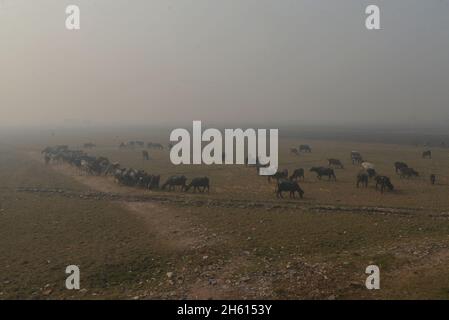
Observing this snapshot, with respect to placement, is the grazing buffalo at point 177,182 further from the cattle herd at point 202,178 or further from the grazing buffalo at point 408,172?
the grazing buffalo at point 408,172

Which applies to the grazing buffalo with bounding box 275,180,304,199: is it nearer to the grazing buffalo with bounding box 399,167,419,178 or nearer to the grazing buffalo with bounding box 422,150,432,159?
the grazing buffalo with bounding box 399,167,419,178

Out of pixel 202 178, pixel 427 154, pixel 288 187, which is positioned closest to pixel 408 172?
pixel 288 187

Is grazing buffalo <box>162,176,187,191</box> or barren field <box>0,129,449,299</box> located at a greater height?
grazing buffalo <box>162,176,187,191</box>

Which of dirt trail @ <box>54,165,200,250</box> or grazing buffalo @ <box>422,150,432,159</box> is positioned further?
grazing buffalo @ <box>422,150,432,159</box>

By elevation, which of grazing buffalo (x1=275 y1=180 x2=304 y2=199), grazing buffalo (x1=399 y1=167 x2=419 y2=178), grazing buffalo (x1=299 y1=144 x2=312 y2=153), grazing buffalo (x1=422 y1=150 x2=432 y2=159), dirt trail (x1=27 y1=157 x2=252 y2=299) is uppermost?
grazing buffalo (x1=299 y1=144 x2=312 y2=153)

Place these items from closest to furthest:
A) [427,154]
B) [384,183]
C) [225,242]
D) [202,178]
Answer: [225,242]
[384,183]
[202,178]
[427,154]

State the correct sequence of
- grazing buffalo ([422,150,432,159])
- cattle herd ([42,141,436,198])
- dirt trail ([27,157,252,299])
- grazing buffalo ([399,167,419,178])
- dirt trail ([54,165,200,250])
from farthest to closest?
1. grazing buffalo ([422,150,432,159])
2. grazing buffalo ([399,167,419,178])
3. cattle herd ([42,141,436,198])
4. dirt trail ([54,165,200,250])
5. dirt trail ([27,157,252,299])

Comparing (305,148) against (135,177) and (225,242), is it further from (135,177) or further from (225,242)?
(225,242)

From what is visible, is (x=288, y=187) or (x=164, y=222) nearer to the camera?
(x=164, y=222)

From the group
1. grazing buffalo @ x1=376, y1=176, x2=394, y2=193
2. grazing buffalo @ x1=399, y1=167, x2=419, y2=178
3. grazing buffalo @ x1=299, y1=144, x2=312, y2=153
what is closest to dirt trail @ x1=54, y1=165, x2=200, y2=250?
grazing buffalo @ x1=376, y1=176, x2=394, y2=193
